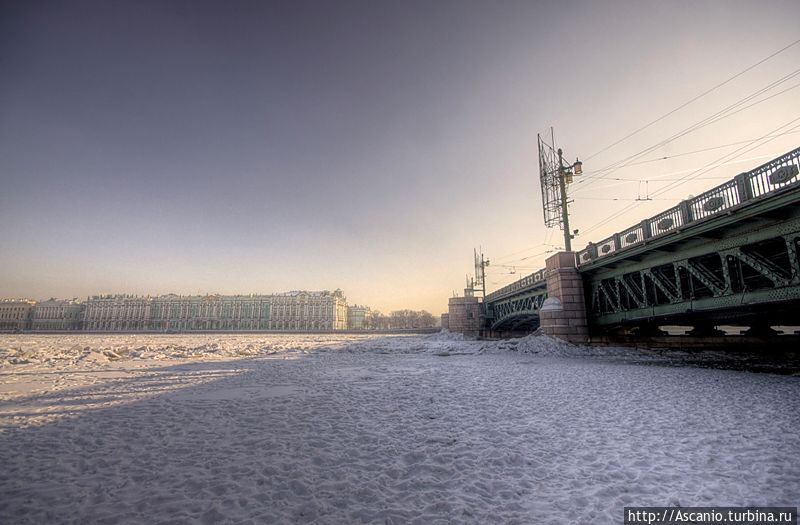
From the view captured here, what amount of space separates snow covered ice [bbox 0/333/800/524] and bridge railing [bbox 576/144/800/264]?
5472 mm

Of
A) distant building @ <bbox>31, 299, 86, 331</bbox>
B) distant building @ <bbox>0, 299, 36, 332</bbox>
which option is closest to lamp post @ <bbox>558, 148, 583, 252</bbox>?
distant building @ <bbox>31, 299, 86, 331</bbox>

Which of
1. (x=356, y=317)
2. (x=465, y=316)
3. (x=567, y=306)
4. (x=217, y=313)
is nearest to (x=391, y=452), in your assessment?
(x=567, y=306)

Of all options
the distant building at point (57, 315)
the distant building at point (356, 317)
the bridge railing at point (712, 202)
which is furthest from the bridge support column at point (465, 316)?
the distant building at point (57, 315)

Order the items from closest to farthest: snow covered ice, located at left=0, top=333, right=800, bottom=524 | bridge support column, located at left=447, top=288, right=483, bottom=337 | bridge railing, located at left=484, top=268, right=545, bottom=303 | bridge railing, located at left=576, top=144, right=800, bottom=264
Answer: snow covered ice, located at left=0, top=333, right=800, bottom=524, bridge railing, located at left=576, top=144, right=800, bottom=264, bridge railing, located at left=484, top=268, right=545, bottom=303, bridge support column, located at left=447, top=288, right=483, bottom=337

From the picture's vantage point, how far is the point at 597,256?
61.4 feet

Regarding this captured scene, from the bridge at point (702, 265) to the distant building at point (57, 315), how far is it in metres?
193

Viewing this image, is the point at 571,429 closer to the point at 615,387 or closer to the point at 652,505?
the point at 652,505

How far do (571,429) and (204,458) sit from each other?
5.71 m

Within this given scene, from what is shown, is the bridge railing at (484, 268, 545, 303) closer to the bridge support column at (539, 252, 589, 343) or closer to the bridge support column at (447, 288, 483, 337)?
the bridge support column at (539, 252, 589, 343)

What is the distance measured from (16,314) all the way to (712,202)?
717ft

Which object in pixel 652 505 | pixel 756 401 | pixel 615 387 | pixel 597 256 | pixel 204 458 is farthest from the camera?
pixel 597 256

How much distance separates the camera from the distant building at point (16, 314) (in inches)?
5531

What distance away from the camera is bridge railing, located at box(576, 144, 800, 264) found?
9.20 m

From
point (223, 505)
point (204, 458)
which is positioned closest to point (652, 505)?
point (223, 505)
